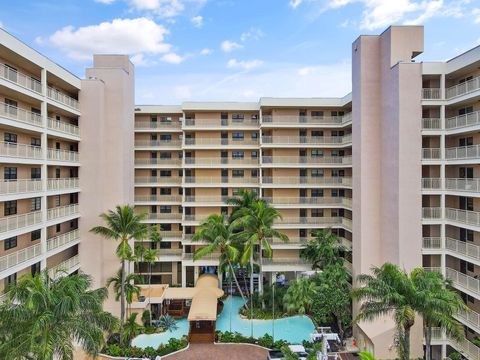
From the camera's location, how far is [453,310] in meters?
16.1

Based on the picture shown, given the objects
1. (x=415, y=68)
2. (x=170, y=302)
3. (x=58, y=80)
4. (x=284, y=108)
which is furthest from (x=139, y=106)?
(x=415, y=68)

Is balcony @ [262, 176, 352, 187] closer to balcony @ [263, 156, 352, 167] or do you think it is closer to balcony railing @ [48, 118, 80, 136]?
balcony @ [263, 156, 352, 167]

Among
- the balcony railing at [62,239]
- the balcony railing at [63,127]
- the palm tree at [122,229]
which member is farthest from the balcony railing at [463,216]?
the balcony railing at [63,127]

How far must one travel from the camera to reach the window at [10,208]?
66.8 feet


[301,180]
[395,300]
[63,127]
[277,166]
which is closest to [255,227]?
[277,166]

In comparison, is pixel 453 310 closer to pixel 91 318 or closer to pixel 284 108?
pixel 91 318

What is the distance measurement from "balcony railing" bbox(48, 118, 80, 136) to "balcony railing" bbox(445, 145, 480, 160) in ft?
87.5

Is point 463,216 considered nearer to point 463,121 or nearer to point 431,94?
point 463,121

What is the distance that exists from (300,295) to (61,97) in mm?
22803

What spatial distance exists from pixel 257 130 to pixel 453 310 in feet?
80.2

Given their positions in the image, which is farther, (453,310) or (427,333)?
(427,333)

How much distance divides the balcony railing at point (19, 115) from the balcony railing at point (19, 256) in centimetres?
761

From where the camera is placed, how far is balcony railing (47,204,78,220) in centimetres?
2319

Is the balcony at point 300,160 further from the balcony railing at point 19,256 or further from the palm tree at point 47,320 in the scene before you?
the palm tree at point 47,320
